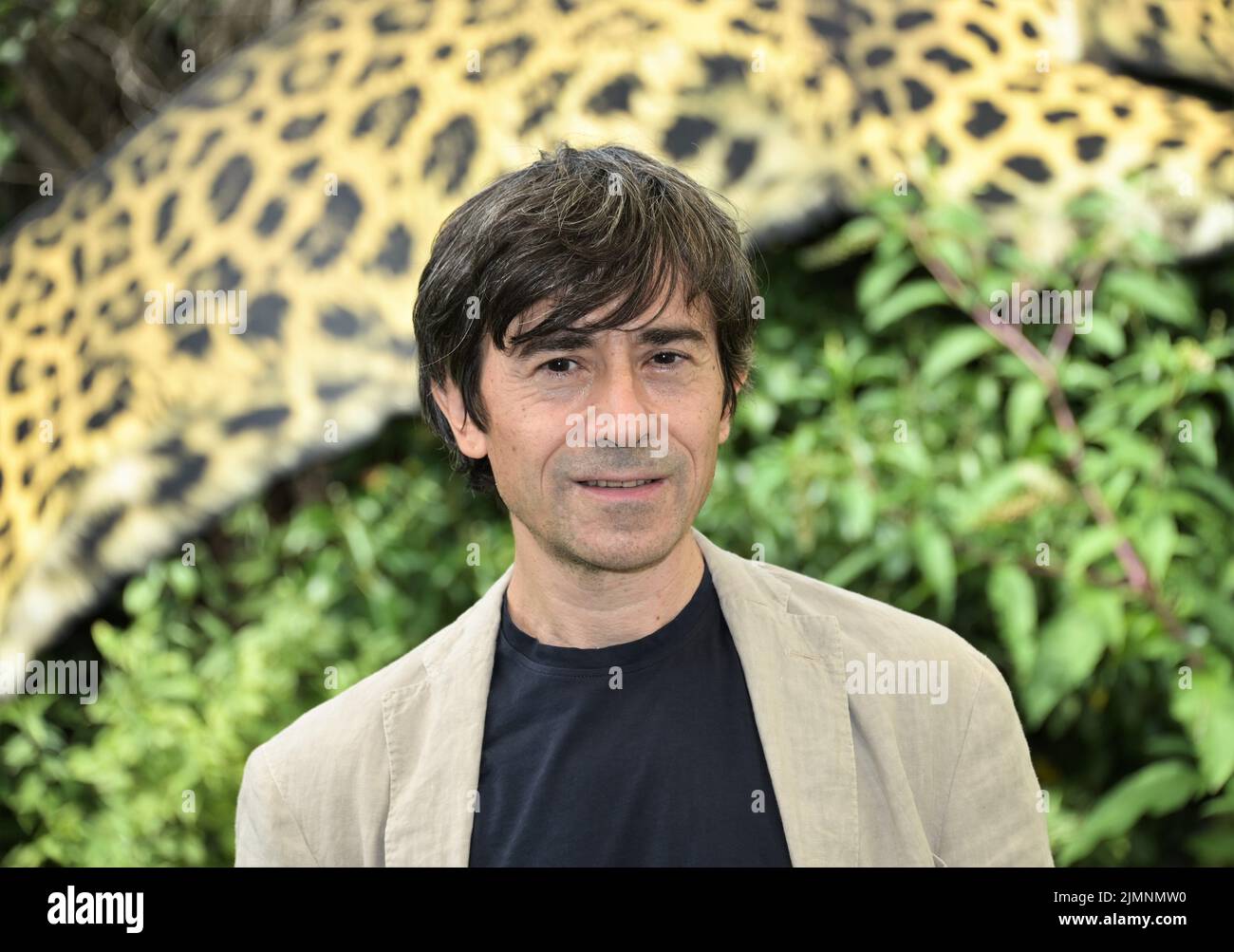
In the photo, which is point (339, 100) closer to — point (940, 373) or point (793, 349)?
point (793, 349)

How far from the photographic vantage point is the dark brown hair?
104 cm

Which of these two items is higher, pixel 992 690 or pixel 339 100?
pixel 339 100

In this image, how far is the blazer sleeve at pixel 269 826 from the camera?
1.09 metres

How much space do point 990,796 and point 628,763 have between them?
29cm

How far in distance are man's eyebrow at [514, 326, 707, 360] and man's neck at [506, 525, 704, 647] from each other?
0.15 meters

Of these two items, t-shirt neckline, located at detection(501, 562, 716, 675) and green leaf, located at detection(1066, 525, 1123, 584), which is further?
green leaf, located at detection(1066, 525, 1123, 584)

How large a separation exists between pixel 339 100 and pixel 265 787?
1700 millimetres

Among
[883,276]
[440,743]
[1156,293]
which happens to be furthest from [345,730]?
[1156,293]

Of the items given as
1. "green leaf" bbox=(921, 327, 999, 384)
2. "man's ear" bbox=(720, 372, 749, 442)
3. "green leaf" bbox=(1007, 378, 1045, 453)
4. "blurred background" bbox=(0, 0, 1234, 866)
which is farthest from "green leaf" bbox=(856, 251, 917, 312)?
"man's ear" bbox=(720, 372, 749, 442)

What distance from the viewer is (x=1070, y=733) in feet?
6.72

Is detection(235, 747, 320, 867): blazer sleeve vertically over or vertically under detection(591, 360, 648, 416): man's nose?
under

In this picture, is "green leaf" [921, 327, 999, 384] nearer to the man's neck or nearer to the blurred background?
the blurred background

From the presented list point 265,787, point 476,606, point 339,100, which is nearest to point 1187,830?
point 476,606
